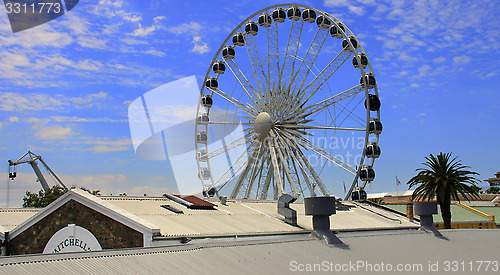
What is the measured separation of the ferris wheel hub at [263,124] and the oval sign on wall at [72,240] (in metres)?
25.3

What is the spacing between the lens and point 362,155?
40.8 meters

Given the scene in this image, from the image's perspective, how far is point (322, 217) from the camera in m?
21.5

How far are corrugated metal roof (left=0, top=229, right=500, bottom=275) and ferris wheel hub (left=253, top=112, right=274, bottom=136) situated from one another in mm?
21242

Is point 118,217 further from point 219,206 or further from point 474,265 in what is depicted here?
point 474,265

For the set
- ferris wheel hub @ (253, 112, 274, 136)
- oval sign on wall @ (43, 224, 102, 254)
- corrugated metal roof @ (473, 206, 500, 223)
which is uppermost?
ferris wheel hub @ (253, 112, 274, 136)

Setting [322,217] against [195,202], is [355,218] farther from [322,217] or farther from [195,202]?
[322,217]

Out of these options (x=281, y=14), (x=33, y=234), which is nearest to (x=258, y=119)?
(x=281, y=14)

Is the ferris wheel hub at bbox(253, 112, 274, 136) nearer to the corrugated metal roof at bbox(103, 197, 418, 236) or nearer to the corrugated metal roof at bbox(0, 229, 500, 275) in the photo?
the corrugated metal roof at bbox(103, 197, 418, 236)

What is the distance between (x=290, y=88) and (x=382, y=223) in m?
16.8

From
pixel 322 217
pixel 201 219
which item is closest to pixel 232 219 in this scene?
pixel 201 219

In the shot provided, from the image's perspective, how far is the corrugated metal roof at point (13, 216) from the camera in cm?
2733

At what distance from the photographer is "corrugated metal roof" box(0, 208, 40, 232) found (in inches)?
1076
